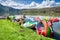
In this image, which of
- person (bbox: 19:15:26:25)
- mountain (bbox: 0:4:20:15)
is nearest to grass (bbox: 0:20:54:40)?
person (bbox: 19:15:26:25)

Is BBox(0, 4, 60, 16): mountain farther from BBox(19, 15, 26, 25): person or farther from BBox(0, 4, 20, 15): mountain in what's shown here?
BBox(19, 15, 26, 25): person

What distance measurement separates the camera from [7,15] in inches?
148

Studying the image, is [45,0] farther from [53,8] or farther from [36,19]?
[36,19]

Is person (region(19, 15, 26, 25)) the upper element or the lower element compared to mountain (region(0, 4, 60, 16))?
lower

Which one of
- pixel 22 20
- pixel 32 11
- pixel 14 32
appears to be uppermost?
pixel 32 11

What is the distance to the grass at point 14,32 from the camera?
2.86 m

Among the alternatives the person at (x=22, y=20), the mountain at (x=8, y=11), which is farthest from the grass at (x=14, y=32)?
the mountain at (x=8, y=11)

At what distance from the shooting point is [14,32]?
304 cm

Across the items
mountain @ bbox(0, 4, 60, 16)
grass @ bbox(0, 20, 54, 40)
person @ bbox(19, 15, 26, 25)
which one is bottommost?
grass @ bbox(0, 20, 54, 40)

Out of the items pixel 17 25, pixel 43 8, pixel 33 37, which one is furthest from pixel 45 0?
pixel 33 37

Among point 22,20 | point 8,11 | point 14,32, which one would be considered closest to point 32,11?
point 22,20

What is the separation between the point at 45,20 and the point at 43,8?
0.38 meters

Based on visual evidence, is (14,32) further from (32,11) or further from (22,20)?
(32,11)

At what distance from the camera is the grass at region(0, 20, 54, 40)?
286cm
